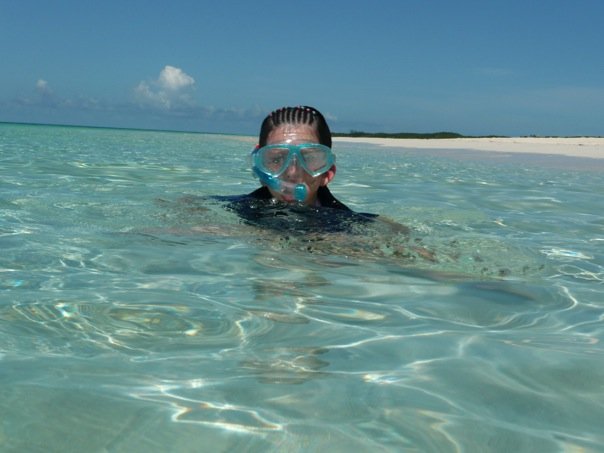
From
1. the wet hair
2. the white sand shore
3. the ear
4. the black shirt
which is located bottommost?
the black shirt

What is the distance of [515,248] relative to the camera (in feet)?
12.9

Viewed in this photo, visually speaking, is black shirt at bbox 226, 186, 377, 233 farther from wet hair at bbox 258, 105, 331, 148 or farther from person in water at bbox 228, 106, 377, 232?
wet hair at bbox 258, 105, 331, 148

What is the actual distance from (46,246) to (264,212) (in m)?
1.48

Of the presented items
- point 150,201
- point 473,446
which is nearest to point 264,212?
point 150,201

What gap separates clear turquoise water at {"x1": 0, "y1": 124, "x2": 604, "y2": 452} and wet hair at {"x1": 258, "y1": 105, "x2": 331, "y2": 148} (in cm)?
77

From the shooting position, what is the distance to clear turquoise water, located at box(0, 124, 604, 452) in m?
1.42

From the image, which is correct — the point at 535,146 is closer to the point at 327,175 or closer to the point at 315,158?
the point at 327,175

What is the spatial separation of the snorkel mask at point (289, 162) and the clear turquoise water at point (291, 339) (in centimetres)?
46

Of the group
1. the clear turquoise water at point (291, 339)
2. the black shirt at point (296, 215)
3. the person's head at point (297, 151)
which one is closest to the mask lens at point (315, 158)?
the person's head at point (297, 151)

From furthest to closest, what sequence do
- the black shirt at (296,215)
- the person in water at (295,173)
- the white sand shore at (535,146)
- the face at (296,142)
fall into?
1. the white sand shore at (535,146)
2. the face at (296,142)
3. the person in water at (295,173)
4. the black shirt at (296,215)

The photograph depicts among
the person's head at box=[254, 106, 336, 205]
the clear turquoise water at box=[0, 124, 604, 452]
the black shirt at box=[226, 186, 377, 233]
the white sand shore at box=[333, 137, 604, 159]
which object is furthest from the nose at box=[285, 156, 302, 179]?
the white sand shore at box=[333, 137, 604, 159]

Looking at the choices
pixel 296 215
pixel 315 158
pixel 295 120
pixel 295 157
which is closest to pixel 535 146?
pixel 295 120

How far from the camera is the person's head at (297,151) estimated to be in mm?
4273

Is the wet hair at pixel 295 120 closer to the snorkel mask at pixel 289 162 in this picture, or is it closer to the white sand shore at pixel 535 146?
the snorkel mask at pixel 289 162
